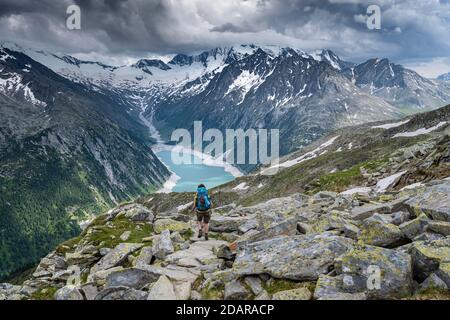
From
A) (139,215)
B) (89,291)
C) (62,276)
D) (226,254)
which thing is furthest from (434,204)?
(139,215)

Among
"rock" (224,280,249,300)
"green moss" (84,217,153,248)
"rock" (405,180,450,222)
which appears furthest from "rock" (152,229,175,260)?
"rock" (405,180,450,222)

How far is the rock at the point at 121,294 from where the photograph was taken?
17.5 metres

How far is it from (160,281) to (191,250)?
7.47 meters

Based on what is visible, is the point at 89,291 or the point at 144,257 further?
the point at 144,257

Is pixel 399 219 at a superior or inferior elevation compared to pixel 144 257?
superior

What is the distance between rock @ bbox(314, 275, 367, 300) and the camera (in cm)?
1406

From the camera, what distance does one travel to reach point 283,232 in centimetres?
2400

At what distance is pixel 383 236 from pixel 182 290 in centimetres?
988

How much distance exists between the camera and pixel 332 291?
14.5 metres

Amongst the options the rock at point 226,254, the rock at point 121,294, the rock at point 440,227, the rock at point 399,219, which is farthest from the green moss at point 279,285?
the rock at point 399,219

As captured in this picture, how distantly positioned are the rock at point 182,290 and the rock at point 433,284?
9.72 metres

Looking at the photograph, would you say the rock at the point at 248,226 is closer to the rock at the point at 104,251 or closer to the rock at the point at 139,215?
the rock at the point at 104,251

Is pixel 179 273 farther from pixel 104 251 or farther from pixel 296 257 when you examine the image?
pixel 104 251
